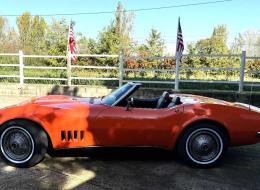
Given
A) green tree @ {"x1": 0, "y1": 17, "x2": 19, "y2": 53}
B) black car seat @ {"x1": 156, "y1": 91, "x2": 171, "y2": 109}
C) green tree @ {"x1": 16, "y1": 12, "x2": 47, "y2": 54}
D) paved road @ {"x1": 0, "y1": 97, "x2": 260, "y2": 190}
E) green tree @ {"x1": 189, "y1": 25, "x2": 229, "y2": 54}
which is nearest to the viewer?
paved road @ {"x1": 0, "y1": 97, "x2": 260, "y2": 190}

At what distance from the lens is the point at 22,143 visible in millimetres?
4891

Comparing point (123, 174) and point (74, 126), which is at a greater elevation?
point (74, 126)

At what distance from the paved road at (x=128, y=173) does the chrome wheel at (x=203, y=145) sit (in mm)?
150

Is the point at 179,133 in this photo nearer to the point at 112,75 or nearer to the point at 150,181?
the point at 150,181

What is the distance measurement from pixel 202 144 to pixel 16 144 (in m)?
2.43

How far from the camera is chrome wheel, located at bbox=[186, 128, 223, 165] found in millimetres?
4969

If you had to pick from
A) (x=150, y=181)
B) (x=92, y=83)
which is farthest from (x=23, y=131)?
(x=92, y=83)

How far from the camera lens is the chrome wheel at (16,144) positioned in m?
4.87

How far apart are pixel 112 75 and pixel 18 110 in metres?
10.9

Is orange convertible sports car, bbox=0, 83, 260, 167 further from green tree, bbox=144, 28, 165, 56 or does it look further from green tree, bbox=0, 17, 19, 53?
green tree, bbox=0, 17, 19, 53

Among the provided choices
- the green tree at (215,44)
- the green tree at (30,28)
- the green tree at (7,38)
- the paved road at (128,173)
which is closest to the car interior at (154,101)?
the paved road at (128,173)

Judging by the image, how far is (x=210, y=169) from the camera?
498 cm

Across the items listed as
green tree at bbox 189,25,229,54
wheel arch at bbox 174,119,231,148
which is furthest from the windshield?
green tree at bbox 189,25,229,54

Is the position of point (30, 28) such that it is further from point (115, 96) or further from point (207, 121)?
point (207, 121)
